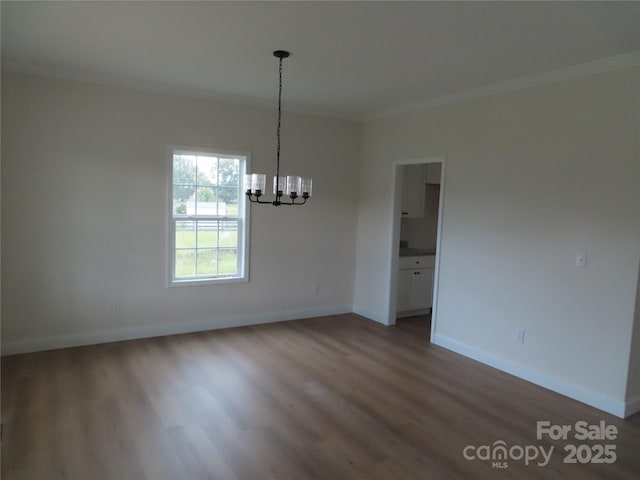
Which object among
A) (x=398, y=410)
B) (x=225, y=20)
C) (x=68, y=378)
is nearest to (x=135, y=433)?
(x=68, y=378)

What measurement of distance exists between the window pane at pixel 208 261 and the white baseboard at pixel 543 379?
9.04 ft

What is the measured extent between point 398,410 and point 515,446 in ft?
2.73

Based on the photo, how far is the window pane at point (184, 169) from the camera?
4809 mm

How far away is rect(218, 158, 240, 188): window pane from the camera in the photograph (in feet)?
16.7

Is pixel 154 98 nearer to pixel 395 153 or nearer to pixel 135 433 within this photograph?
pixel 395 153

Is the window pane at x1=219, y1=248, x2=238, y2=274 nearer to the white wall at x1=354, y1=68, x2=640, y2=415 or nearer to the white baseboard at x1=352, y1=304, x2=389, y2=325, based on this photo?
the white baseboard at x1=352, y1=304, x2=389, y2=325

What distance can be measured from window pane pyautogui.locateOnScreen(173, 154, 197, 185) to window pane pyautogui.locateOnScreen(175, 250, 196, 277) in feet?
2.65

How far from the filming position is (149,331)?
477 cm

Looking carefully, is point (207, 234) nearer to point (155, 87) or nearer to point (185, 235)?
point (185, 235)

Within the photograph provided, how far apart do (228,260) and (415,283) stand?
2.59 m

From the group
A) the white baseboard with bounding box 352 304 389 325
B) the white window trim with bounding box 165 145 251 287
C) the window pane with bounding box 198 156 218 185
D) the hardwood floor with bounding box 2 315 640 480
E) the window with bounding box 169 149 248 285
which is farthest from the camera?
the white baseboard with bounding box 352 304 389 325

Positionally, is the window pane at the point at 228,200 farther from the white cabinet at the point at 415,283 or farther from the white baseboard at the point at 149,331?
the white cabinet at the point at 415,283

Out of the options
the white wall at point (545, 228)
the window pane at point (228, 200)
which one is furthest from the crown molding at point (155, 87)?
the white wall at point (545, 228)

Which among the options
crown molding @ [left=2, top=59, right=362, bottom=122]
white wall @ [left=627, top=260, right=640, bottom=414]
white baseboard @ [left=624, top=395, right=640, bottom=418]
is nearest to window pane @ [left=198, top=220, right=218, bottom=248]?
crown molding @ [left=2, top=59, right=362, bottom=122]
